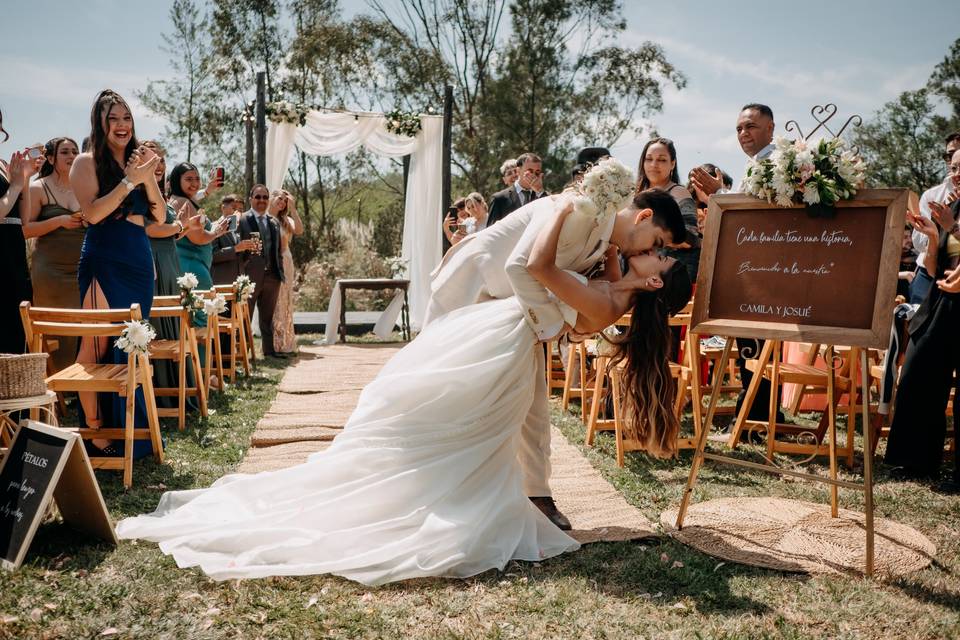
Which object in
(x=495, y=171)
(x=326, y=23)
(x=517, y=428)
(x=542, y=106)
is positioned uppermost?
(x=326, y=23)

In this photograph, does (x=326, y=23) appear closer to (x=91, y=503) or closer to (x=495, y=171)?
(x=495, y=171)

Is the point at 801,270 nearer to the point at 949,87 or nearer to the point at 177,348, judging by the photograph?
the point at 177,348

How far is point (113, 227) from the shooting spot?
182 inches

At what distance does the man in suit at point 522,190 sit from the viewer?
816 cm

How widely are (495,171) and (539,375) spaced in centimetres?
1926

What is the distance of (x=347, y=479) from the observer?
3.32 metres

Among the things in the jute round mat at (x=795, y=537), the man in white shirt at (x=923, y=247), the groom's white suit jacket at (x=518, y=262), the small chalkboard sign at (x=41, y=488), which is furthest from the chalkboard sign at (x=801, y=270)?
the small chalkboard sign at (x=41, y=488)

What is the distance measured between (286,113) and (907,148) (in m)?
17.4

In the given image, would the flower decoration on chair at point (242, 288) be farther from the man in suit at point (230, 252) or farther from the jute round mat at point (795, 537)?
the jute round mat at point (795, 537)

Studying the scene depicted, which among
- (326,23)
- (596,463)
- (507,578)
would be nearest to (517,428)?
(507,578)

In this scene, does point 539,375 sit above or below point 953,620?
above

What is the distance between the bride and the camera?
9.93ft

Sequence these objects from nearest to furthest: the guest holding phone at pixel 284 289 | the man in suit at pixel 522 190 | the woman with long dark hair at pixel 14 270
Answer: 1. the woman with long dark hair at pixel 14 270
2. the man in suit at pixel 522 190
3. the guest holding phone at pixel 284 289

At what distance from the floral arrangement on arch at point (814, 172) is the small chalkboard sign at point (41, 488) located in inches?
125
